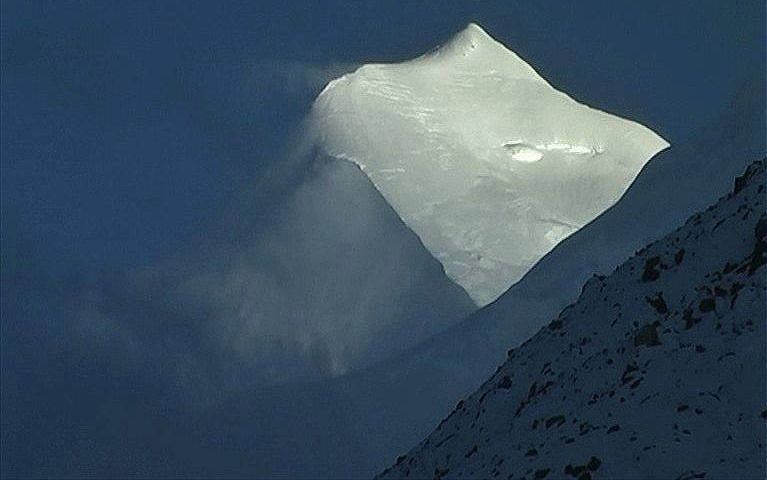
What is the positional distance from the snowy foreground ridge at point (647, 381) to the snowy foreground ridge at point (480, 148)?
1898cm

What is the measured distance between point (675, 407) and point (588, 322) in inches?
102

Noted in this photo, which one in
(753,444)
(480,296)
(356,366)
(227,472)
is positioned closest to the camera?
(753,444)

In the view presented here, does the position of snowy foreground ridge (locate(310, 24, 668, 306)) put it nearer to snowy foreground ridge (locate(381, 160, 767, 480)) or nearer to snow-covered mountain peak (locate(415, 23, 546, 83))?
snow-covered mountain peak (locate(415, 23, 546, 83))

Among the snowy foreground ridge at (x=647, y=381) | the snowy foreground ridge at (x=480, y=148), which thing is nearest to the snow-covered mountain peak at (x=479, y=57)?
the snowy foreground ridge at (x=480, y=148)

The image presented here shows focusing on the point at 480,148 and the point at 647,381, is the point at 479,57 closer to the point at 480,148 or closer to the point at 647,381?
the point at 480,148

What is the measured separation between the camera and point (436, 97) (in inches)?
1428

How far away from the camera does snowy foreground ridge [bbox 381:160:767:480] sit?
25.6ft

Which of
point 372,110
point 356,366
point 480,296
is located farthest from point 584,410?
point 372,110

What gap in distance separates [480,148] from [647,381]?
2671 cm

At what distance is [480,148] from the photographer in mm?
35219

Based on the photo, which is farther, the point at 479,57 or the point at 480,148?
the point at 479,57

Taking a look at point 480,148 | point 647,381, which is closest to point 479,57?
point 480,148

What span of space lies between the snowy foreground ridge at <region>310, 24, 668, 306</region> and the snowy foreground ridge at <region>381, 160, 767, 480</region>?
19.0m

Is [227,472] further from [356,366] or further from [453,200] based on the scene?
[453,200]
